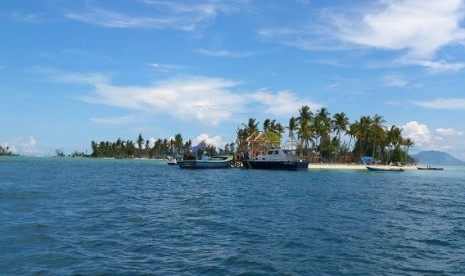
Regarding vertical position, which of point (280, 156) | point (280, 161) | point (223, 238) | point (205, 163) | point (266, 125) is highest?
point (266, 125)

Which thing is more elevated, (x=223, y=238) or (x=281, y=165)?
(x=281, y=165)

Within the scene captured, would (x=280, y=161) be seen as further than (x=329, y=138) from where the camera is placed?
No

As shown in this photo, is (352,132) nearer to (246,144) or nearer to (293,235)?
(246,144)

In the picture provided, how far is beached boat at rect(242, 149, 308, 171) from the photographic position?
293 feet

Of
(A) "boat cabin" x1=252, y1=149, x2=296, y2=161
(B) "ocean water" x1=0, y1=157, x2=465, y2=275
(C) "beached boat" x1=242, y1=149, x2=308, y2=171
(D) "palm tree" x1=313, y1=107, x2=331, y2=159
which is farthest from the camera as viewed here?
(D) "palm tree" x1=313, y1=107, x2=331, y2=159

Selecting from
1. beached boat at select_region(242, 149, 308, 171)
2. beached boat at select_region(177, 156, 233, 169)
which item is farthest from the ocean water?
beached boat at select_region(177, 156, 233, 169)

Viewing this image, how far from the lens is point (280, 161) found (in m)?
89.9

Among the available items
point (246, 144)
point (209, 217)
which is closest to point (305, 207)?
point (209, 217)

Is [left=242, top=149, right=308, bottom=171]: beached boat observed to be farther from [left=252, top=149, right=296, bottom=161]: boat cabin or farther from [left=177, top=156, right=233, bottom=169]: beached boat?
[left=177, top=156, right=233, bottom=169]: beached boat

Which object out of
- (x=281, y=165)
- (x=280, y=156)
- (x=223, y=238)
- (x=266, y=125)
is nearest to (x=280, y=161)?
(x=281, y=165)

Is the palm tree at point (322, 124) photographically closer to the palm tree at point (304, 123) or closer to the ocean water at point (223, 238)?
the palm tree at point (304, 123)

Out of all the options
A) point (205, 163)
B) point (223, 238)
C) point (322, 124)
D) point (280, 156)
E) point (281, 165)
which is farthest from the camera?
point (322, 124)

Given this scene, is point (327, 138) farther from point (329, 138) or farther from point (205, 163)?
point (205, 163)

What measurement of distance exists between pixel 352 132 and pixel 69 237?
125917 millimetres
